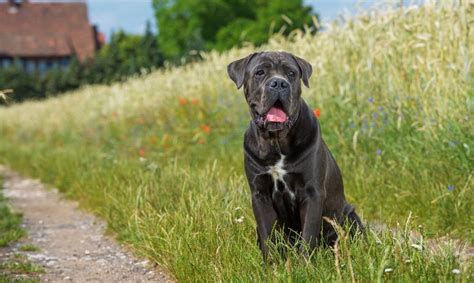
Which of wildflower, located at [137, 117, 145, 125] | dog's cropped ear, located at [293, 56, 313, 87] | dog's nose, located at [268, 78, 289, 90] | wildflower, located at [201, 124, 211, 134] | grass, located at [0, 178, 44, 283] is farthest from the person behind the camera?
wildflower, located at [137, 117, 145, 125]

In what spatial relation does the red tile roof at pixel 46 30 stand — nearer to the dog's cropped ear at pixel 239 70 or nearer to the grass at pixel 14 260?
the grass at pixel 14 260

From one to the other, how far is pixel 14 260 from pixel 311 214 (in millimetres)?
2653

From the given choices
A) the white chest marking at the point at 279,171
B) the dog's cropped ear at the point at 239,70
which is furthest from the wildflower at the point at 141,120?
the white chest marking at the point at 279,171

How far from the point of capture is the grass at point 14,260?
4.77 meters

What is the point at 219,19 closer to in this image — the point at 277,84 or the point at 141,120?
the point at 141,120

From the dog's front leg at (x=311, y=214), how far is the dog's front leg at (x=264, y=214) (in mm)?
189

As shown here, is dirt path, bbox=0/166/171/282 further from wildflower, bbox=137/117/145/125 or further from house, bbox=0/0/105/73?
house, bbox=0/0/105/73

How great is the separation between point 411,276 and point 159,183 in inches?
140

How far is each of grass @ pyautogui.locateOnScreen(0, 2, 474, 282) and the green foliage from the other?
82.1 feet

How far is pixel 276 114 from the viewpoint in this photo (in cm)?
386

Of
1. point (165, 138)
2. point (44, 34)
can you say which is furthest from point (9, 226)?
point (44, 34)

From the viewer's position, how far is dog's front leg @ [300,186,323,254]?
3.85m

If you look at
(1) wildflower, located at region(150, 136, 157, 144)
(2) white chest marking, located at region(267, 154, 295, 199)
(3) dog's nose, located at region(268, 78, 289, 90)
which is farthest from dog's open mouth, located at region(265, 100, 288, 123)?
(1) wildflower, located at region(150, 136, 157, 144)

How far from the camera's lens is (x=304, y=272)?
11.1ft
